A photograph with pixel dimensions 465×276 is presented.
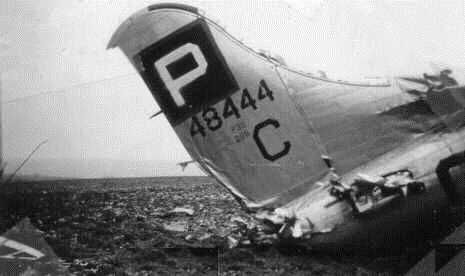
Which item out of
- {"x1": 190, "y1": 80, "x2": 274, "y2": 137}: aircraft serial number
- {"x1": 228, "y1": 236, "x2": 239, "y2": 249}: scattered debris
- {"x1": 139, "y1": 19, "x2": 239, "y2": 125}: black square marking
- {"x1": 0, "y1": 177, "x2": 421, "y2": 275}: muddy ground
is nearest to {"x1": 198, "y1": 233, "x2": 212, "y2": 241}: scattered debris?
{"x1": 0, "y1": 177, "x2": 421, "y2": 275}: muddy ground

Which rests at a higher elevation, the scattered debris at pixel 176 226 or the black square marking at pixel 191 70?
Result: the black square marking at pixel 191 70

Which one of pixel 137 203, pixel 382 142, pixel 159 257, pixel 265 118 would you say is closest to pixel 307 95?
pixel 265 118

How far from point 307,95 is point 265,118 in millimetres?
307

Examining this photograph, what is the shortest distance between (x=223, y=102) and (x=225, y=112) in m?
0.07

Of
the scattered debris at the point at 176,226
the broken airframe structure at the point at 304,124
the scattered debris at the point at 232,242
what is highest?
the broken airframe structure at the point at 304,124

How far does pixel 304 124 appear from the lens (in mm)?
2479

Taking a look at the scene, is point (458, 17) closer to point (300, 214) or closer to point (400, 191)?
point (400, 191)

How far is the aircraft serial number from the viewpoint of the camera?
246 centimetres

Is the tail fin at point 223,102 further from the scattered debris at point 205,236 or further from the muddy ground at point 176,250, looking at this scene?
the scattered debris at point 205,236

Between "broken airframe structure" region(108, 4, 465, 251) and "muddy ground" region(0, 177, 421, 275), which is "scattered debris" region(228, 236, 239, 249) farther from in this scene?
"broken airframe structure" region(108, 4, 465, 251)

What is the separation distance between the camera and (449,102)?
2.33m

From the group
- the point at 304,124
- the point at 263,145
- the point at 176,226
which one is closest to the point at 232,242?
the point at 263,145

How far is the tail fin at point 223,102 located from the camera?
242cm

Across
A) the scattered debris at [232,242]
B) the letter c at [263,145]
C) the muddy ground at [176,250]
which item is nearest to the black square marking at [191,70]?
the letter c at [263,145]
